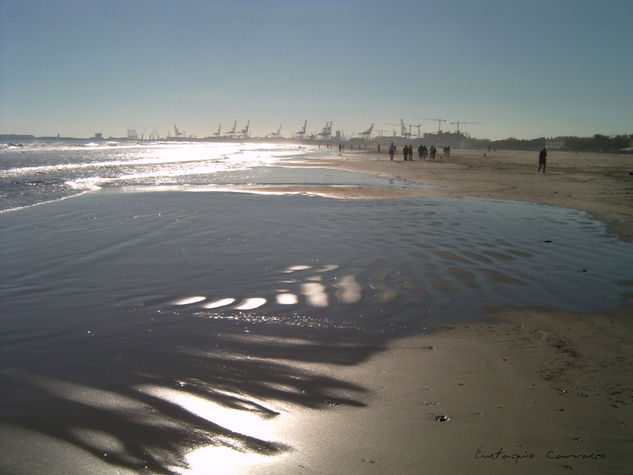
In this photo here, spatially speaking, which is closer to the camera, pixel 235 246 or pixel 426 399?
pixel 426 399

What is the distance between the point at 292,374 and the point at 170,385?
3.21ft

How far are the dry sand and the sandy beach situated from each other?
1cm

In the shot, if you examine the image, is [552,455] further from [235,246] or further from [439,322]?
[235,246]

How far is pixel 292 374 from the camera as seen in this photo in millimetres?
3953

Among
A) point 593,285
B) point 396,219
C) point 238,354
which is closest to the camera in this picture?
point 238,354

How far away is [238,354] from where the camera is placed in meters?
4.33

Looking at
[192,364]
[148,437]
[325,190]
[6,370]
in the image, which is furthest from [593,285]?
[325,190]

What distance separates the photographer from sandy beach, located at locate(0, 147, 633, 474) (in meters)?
2.89

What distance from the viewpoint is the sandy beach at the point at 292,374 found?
2.89 m

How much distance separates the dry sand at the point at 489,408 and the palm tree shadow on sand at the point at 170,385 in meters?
0.25

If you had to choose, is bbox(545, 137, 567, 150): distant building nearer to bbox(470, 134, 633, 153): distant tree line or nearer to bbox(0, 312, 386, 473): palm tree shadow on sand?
bbox(470, 134, 633, 153): distant tree line

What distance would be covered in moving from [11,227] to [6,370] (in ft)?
27.7
